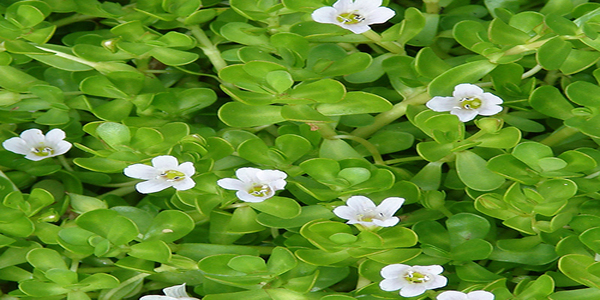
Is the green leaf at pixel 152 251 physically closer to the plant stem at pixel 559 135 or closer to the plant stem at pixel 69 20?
the plant stem at pixel 69 20

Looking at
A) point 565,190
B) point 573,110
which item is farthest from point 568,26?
point 565,190

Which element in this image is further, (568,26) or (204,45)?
(204,45)

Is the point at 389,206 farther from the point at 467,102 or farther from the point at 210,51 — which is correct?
the point at 210,51

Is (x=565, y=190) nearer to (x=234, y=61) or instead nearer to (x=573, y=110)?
(x=573, y=110)

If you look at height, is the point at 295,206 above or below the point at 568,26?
below

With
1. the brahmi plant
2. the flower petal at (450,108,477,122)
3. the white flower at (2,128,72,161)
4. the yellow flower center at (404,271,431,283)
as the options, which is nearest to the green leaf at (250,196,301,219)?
the brahmi plant

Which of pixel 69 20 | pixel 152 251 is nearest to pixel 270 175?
pixel 152 251
